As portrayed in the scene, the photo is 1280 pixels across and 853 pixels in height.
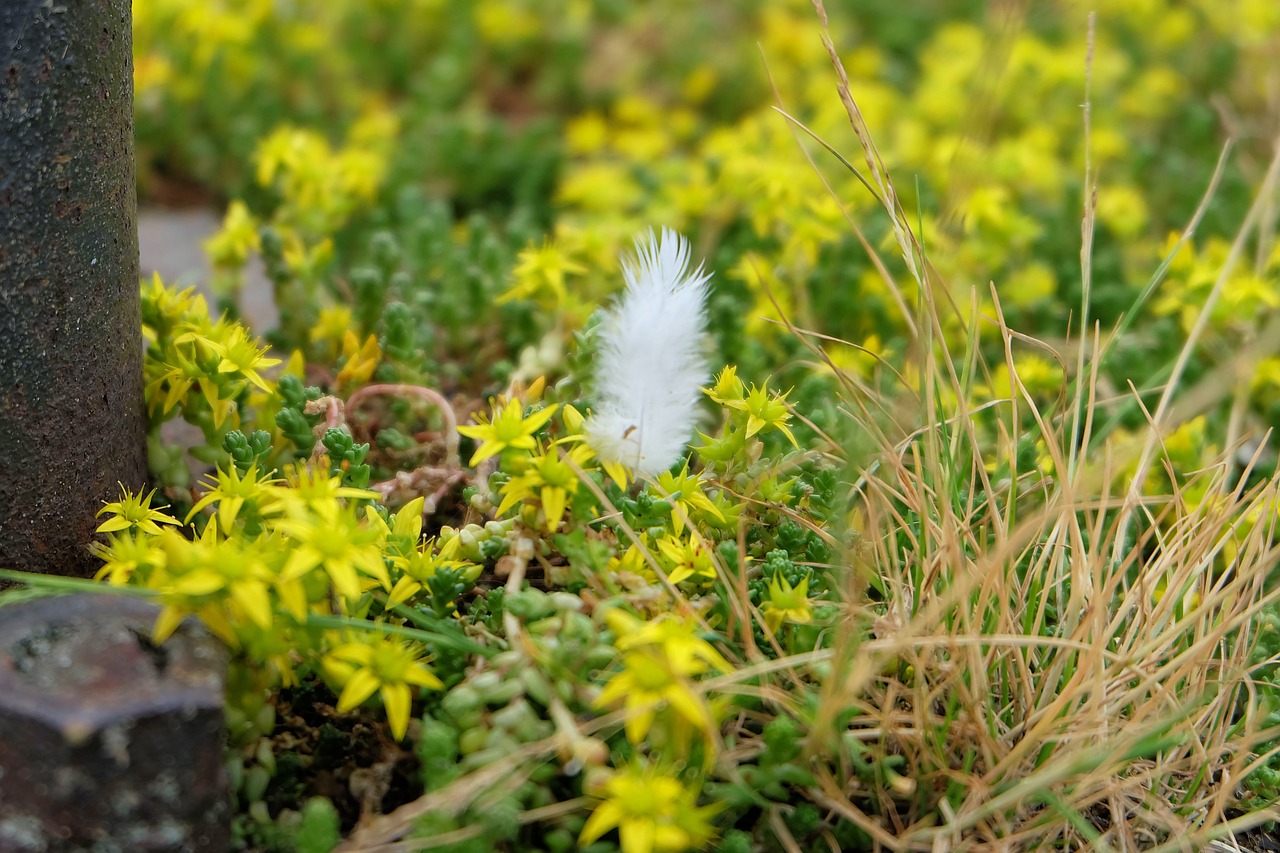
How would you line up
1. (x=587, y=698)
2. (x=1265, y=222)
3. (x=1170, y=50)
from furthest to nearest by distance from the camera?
(x=1170, y=50), (x=1265, y=222), (x=587, y=698)

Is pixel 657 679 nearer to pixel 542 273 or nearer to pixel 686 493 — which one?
pixel 686 493

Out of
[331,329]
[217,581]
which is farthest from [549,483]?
[331,329]

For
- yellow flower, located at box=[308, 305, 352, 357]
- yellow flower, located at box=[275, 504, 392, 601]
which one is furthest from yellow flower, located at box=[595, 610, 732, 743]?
yellow flower, located at box=[308, 305, 352, 357]

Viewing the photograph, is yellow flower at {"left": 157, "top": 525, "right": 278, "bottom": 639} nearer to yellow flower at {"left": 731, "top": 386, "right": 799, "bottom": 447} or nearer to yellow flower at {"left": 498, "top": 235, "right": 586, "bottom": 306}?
yellow flower at {"left": 731, "top": 386, "right": 799, "bottom": 447}

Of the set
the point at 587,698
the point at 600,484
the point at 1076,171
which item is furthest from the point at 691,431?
the point at 1076,171

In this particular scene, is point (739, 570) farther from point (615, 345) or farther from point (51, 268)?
point (51, 268)
